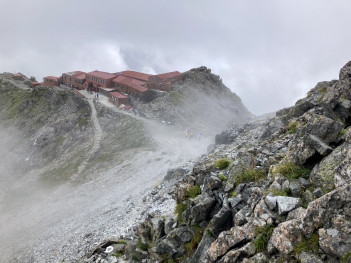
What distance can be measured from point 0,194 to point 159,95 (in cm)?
6023

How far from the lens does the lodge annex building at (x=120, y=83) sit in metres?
112

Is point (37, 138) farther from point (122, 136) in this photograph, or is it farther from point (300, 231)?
point (300, 231)

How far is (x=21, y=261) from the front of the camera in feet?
133

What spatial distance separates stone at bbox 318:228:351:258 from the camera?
37.8 ft

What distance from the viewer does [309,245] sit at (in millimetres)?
12586

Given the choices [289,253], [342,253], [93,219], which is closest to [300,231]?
[289,253]

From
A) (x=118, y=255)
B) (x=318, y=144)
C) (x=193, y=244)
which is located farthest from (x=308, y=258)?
(x=118, y=255)

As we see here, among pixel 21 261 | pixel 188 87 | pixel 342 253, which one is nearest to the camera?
pixel 342 253

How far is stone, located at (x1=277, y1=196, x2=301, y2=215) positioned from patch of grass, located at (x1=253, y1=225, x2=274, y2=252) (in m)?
0.98

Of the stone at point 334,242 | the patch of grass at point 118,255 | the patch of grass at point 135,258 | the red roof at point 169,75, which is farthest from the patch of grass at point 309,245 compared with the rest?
the red roof at point 169,75

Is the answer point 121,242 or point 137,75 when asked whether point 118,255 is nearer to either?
point 121,242

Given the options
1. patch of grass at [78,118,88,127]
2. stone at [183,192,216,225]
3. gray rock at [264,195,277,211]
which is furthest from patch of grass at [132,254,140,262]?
patch of grass at [78,118,88,127]

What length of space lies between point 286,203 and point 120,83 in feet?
361

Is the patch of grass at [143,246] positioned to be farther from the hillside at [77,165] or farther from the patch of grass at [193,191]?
the hillside at [77,165]
